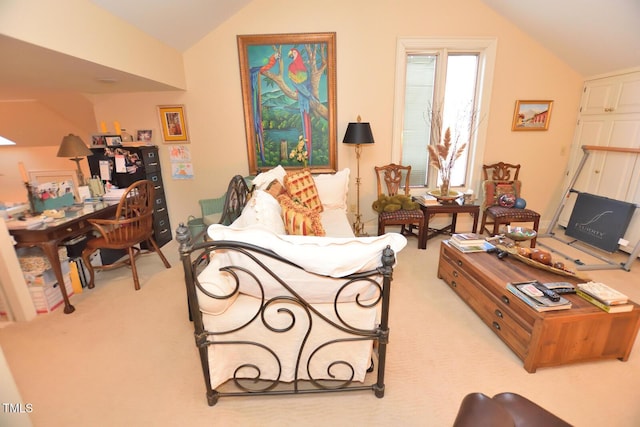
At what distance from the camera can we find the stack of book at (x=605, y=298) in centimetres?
174

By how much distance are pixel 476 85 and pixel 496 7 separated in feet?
2.72

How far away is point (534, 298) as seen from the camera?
71.4 inches

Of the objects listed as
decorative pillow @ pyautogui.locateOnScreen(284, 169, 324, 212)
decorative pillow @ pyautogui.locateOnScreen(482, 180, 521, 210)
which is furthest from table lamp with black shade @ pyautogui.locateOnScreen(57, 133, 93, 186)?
decorative pillow @ pyautogui.locateOnScreen(482, 180, 521, 210)

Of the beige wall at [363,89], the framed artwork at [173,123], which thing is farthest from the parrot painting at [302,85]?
the framed artwork at [173,123]

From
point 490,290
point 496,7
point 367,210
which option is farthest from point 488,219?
point 496,7

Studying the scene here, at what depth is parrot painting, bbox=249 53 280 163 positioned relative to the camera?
359 centimetres

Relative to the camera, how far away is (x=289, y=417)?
157 centimetres

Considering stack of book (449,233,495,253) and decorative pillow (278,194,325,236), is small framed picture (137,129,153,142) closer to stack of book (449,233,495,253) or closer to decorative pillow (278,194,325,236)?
decorative pillow (278,194,325,236)

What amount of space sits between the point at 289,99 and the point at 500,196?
9.50 ft

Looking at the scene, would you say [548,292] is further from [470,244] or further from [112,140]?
[112,140]

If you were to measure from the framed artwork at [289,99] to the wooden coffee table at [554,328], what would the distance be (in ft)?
8.03

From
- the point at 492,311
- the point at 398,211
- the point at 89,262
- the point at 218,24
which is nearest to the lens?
the point at 492,311

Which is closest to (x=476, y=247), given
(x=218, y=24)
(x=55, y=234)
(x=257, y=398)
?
(x=257, y=398)

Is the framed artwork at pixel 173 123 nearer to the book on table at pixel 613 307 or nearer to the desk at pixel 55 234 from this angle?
the desk at pixel 55 234
